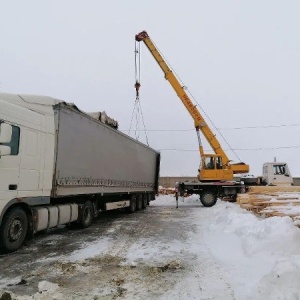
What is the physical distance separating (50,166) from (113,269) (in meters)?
3.73

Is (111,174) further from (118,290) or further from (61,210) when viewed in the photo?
(118,290)

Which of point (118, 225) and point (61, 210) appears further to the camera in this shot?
point (118, 225)

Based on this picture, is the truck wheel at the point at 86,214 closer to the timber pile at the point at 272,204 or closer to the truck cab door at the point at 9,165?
the truck cab door at the point at 9,165

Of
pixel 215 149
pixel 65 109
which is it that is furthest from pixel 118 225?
pixel 215 149

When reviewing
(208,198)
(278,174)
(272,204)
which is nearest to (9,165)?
(272,204)

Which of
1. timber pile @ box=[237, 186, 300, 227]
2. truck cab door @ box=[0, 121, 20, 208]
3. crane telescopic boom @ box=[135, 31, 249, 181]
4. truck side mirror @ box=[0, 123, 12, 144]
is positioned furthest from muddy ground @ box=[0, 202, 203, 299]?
crane telescopic boom @ box=[135, 31, 249, 181]

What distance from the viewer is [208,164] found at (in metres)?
21.5

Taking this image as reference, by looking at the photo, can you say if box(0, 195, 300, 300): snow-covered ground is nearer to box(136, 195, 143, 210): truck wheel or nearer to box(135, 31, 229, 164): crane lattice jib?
box(136, 195, 143, 210): truck wheel

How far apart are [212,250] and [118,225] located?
16.6 feet

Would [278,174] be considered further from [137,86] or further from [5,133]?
[5,133]

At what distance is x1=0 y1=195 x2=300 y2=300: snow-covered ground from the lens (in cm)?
438

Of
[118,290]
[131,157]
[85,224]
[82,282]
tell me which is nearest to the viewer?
[118,290]

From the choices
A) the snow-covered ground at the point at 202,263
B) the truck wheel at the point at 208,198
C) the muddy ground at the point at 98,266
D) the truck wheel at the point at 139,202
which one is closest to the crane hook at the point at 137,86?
the truck wheel at the point at 139,202

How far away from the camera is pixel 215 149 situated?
2189cm
